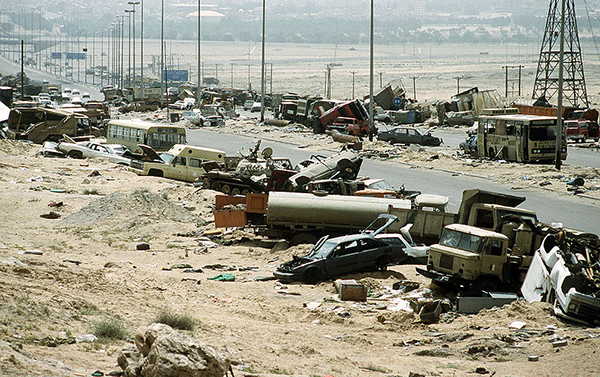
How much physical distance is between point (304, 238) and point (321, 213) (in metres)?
0.87

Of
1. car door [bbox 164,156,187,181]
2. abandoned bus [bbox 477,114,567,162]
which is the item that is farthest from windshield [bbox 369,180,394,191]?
abandoned bus [bbox 477,114,567,162]

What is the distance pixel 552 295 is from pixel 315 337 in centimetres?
431

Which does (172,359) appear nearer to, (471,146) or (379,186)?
(379,186)

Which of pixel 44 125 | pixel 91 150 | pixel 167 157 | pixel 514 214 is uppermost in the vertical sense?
pixel 44 125

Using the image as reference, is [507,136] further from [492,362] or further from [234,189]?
[492,362]

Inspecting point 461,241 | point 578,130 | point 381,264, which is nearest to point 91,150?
point 381,264

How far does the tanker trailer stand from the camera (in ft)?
61.4

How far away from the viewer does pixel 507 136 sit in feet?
114

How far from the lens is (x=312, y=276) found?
52.9 feet

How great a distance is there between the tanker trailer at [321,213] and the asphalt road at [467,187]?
18.0 feet

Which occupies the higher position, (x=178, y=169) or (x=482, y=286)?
(x=178, y=169)

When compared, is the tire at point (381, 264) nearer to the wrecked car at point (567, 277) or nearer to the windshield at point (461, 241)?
the windshield at point (461, 241)

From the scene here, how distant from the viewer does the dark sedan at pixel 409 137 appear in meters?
43.6

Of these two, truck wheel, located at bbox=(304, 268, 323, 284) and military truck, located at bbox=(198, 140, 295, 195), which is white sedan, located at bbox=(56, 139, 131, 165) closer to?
military truck, located at bbox=(198, 140, 295, 195)
